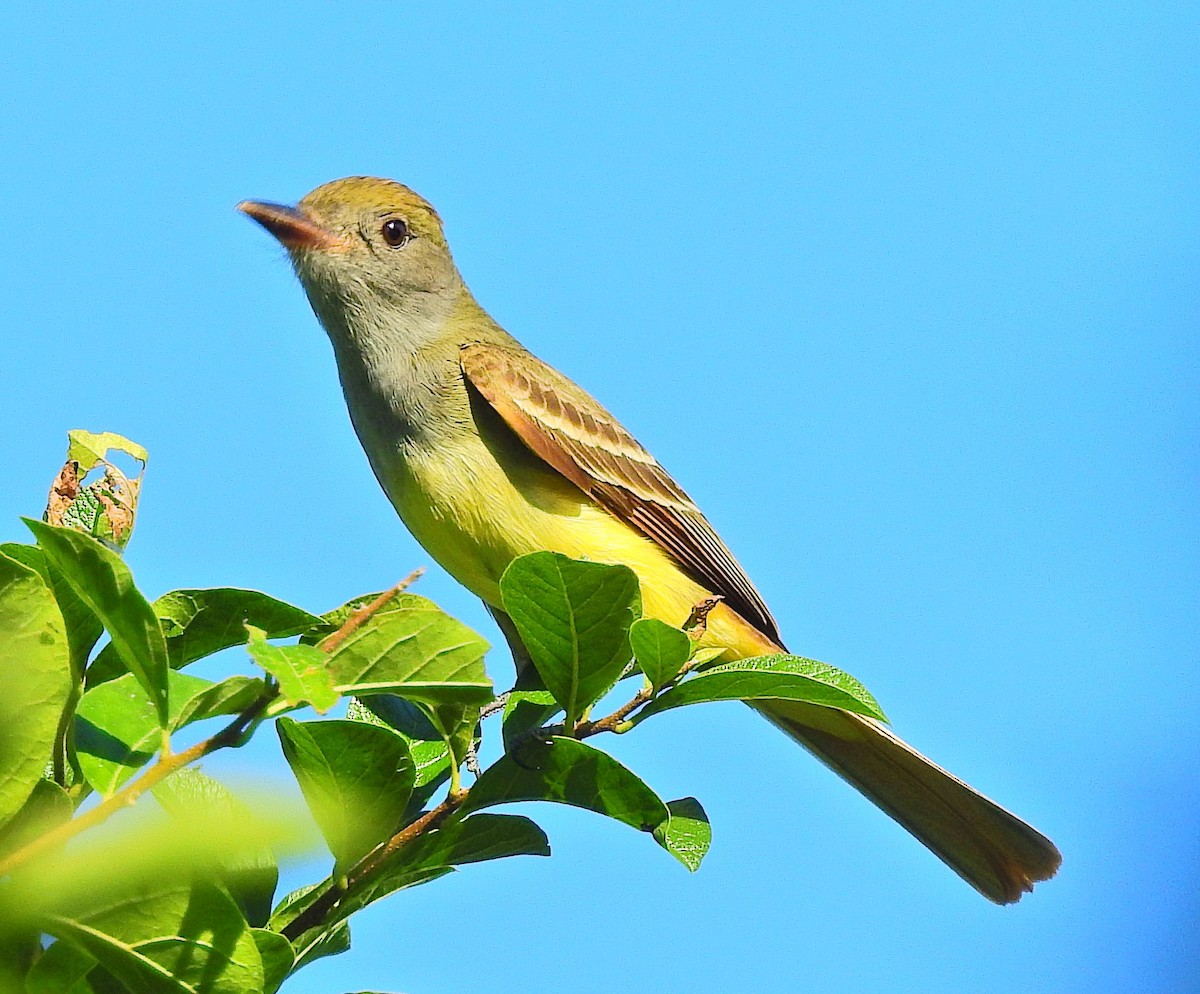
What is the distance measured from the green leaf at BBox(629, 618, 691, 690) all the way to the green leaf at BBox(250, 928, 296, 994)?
69 centimetres

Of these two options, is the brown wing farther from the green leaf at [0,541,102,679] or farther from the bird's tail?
the green leaf at [0,541,102,679]

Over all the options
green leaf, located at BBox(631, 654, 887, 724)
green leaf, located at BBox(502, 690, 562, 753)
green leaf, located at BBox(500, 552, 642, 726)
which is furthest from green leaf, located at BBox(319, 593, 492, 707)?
green leaf, located at BBox(502, 690, 562, 753)

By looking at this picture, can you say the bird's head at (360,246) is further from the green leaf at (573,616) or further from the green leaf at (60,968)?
the green leaf at (60,968)

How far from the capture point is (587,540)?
4.84m

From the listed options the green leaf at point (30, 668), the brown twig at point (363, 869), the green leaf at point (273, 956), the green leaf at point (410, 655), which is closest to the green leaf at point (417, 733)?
the brown twig at point (363, 869)

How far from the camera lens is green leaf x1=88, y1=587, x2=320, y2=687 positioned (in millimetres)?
2131

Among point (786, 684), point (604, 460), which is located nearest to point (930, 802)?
point (604, 460)

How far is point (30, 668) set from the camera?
1.67 metres

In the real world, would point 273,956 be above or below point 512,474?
below

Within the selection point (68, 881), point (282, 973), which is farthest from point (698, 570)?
point (68, 881)

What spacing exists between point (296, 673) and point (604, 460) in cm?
351

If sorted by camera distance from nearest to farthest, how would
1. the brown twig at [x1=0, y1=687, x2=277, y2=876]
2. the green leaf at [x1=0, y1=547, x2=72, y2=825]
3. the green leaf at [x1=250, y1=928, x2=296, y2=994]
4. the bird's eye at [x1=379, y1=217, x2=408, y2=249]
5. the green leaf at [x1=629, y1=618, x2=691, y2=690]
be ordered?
the brown twig at [x1=0, y1=687, x2=277, y2=876]
the green leaf at [x1=0, y1=547, x2=72, y2=825]
the green leaf at [x1=250, y1=928, x2=296, y2=994]
the green leaf at [x1=629, y1=618, x2=691, y2=690]
the bird's eye at [x1=379, y1=217, x2=408, y2=249]

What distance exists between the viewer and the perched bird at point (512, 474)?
15.0 feet

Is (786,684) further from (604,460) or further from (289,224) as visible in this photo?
(289,224)
